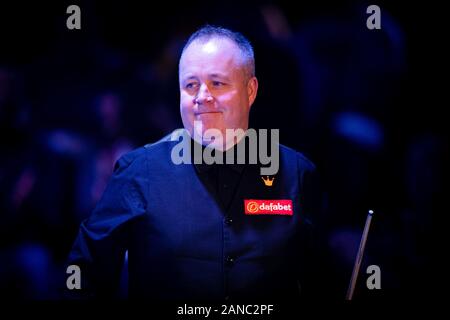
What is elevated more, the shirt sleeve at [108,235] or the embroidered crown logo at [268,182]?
the embroidered crown logo at [268,182]

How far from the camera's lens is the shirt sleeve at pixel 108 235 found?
126 cm

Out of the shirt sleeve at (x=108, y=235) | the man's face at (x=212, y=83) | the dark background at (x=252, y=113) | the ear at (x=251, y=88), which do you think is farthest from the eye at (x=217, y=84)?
the dark background at (x=252, y=113)

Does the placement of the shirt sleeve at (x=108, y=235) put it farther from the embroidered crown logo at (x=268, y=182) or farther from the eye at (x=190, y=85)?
the embroidered crown logo at (x=268, y=182)

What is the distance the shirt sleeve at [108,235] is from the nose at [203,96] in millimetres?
285

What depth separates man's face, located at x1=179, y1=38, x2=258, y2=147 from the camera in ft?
4.22

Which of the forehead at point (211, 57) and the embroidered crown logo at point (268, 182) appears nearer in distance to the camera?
→ the forehead at point (211, 57)

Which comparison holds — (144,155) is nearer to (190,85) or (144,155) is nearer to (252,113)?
(190,85)

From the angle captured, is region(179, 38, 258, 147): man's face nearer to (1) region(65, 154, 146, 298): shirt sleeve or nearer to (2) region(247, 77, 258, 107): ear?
(2) region(247, 77, 258, 107): ear

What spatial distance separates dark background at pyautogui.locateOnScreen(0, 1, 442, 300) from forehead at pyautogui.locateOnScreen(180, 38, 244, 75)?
429 millimetres

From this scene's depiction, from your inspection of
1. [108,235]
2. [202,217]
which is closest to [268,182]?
[202,217]

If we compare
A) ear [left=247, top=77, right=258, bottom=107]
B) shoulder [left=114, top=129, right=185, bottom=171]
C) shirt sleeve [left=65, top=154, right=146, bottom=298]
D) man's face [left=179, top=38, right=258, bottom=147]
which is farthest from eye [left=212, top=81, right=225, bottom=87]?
shirt sleeve [left=65, top=154, right=146, bottom=298]

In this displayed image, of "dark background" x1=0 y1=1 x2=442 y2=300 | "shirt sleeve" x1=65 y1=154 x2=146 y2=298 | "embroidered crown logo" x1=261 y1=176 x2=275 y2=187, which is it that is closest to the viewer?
"shirt sleeve" x1=65 y1=154 x2=146 y2=298

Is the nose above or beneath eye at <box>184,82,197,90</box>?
beneath

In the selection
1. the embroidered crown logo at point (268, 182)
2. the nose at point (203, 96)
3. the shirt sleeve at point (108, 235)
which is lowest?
the shirt sleeve at point (108, 235)
